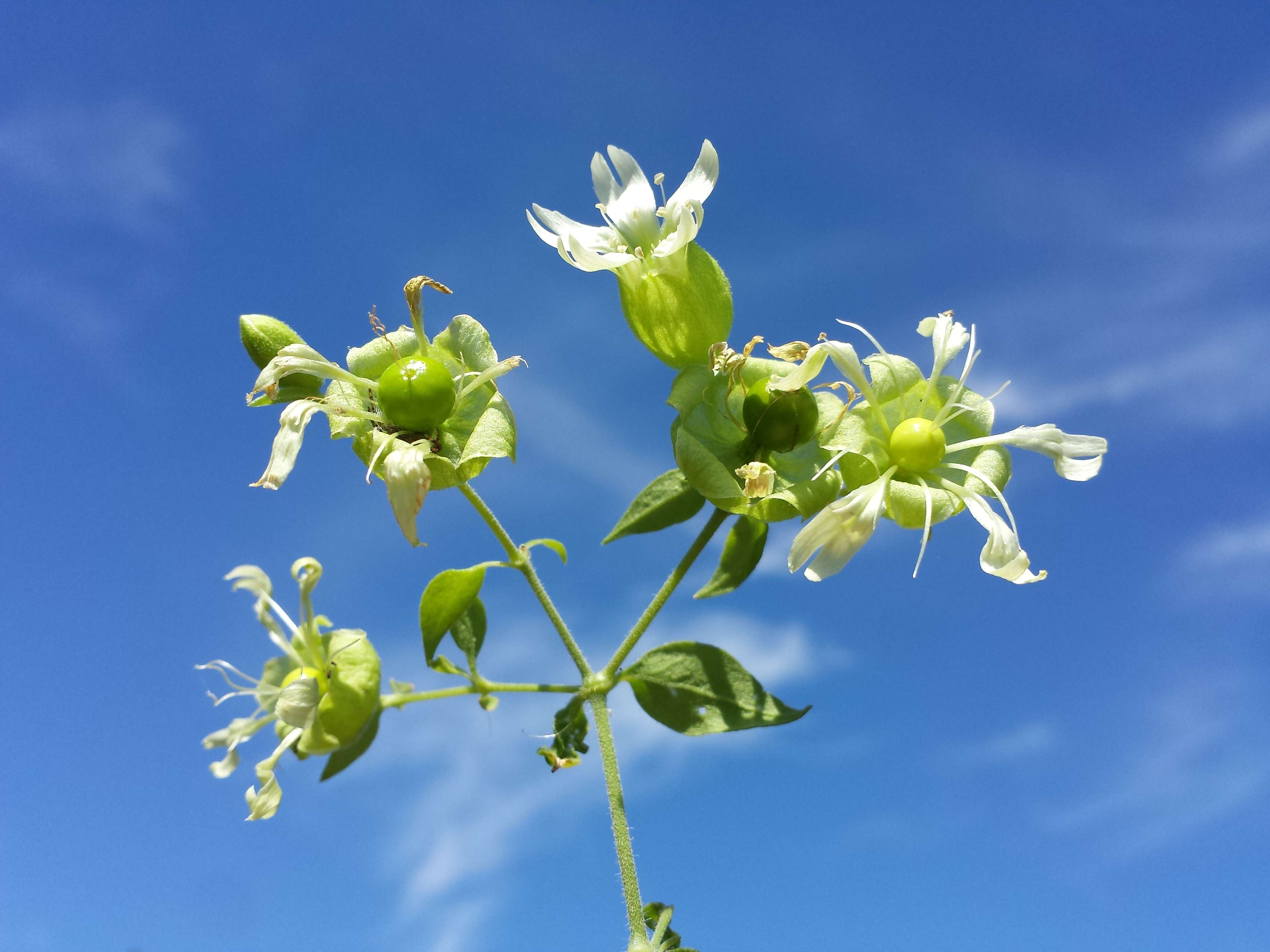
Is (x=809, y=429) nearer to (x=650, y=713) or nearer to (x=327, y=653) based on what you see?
(x=650, y=713)

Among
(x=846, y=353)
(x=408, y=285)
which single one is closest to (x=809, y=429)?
(x=846, y=353)

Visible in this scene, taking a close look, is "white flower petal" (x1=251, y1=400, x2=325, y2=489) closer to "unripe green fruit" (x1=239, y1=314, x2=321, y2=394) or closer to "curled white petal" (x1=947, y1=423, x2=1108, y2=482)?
"unripe green fruit" (x1=239, y1=314, x2=321, y2=394)

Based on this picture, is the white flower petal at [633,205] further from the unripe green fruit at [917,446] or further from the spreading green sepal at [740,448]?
the unripe green fruit at [917,446]

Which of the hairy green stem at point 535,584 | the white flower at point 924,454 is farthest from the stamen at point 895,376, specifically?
the hairy green stem at point 535,584

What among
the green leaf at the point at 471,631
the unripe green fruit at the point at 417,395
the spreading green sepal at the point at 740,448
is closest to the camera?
the spreading green sepal at the point at 740,448

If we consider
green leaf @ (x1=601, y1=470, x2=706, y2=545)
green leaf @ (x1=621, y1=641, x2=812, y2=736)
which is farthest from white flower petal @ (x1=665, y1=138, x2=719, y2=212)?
green leaf @ (x1=621, y1=641, x2=812, y2=736)

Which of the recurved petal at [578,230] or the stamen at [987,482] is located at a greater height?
the recurved petal at [578,230]
